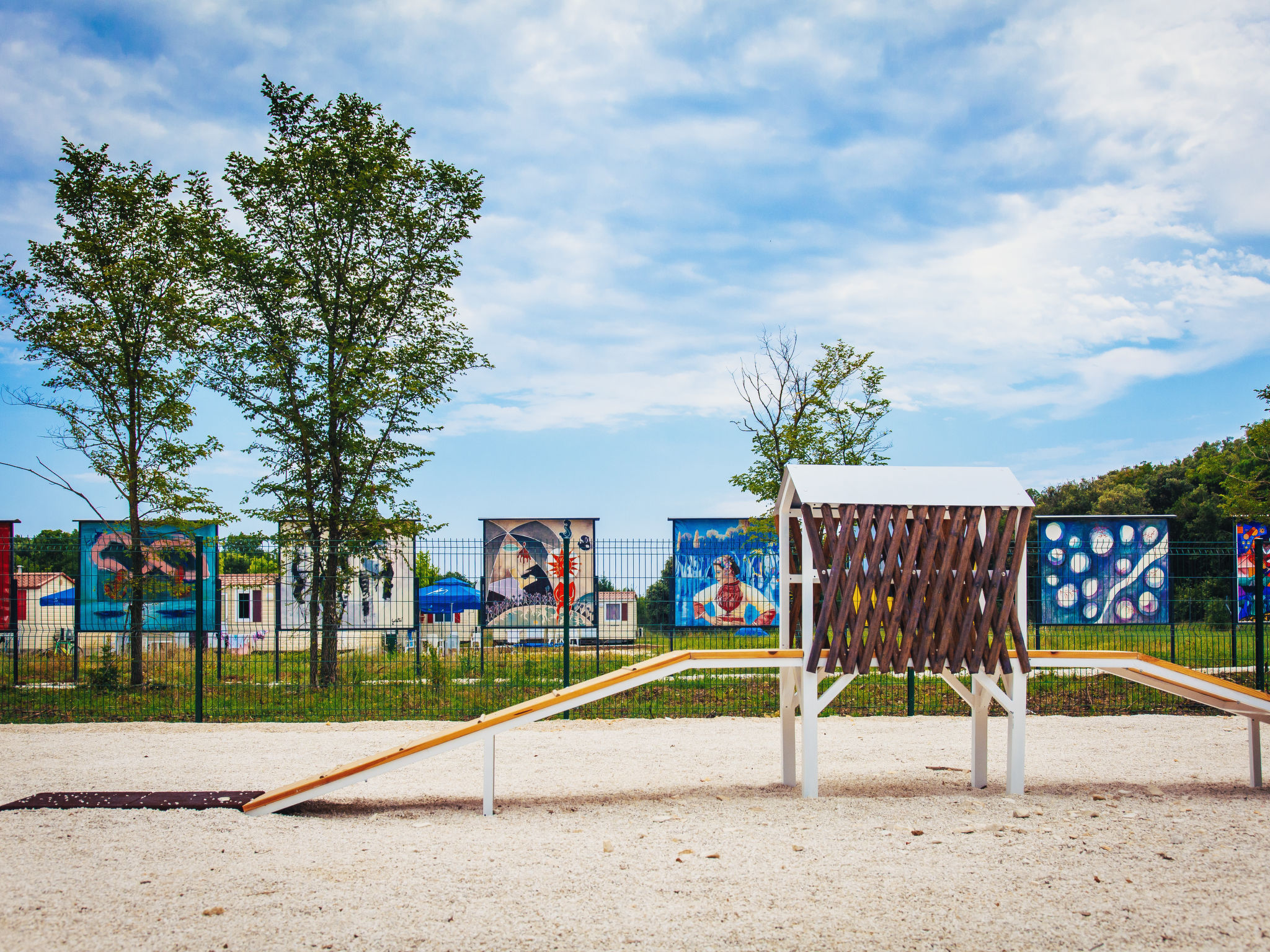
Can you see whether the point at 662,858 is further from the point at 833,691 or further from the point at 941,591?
the point at 941,591

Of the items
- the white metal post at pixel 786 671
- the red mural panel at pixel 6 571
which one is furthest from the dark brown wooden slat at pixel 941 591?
the red mural panel at pixel 6 571

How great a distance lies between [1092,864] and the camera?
16.7ft

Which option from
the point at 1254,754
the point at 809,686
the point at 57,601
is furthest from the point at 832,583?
the point at 57,601

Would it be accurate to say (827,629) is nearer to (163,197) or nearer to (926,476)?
(926,476)

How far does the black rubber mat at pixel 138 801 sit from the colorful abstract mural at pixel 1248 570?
1342 cm

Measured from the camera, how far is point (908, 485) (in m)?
7.16

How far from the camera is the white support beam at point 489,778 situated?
21.3ft

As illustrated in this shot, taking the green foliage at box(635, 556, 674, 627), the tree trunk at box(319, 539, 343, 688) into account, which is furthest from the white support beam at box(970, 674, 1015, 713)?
the tree trunk at box(319, 539, 343, 688)

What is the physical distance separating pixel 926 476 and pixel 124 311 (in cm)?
1416

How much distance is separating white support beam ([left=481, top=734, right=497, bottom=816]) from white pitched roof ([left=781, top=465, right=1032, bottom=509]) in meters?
3.07

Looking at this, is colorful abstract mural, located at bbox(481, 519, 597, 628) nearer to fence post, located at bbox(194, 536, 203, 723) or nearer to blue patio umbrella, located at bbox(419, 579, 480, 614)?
blue patio umbrella, located at bbox(419, 579, 480, 614)

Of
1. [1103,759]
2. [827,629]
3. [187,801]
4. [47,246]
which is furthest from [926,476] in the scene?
[47,246]

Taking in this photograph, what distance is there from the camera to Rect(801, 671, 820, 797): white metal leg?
6.77 m

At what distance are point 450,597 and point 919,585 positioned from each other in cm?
1122
